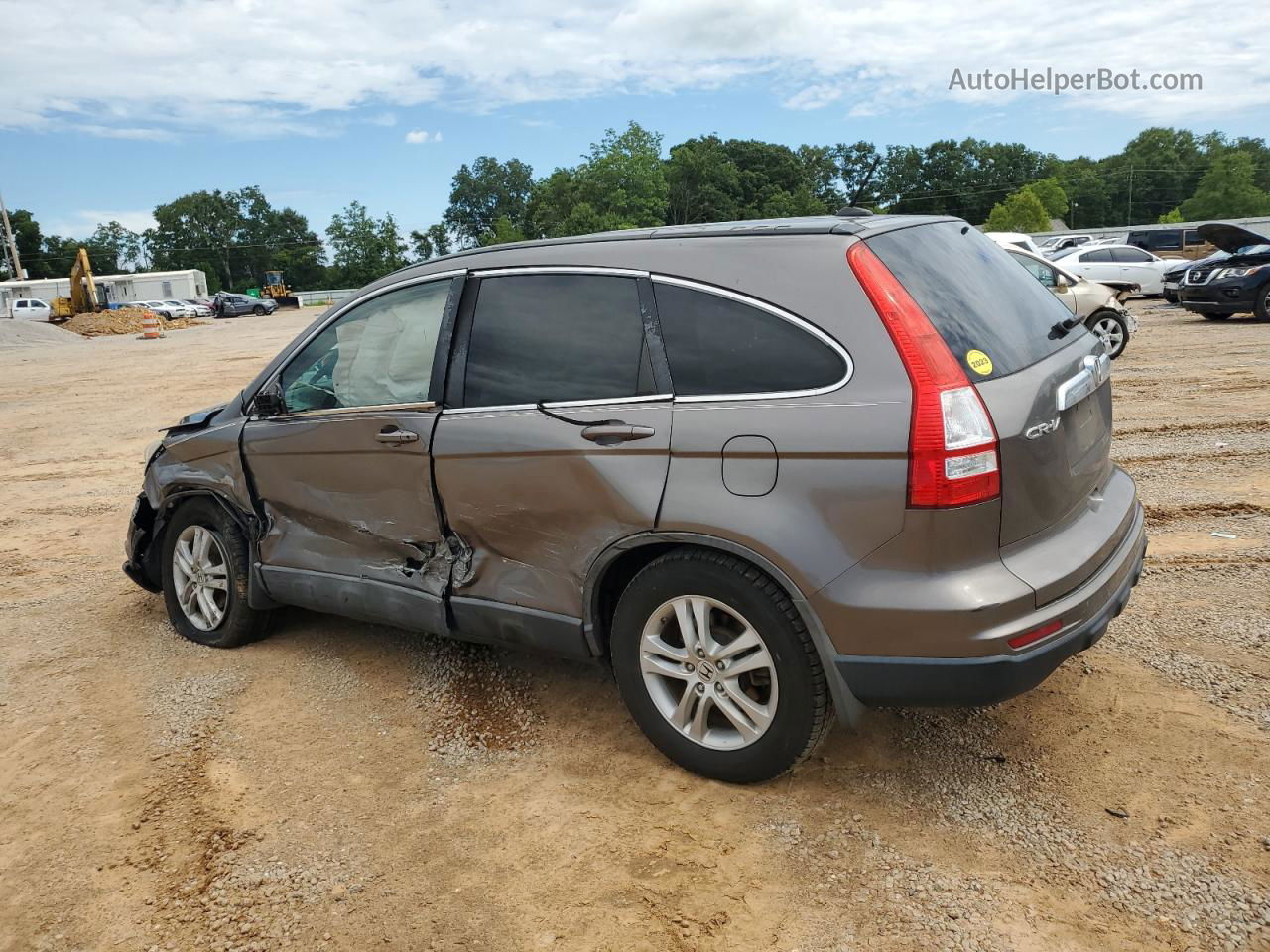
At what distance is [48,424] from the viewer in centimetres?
1384

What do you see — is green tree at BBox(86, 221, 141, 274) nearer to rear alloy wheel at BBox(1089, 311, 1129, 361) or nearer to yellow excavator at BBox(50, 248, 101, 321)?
yellow excavator at BBox(50, 248, 101, 321)

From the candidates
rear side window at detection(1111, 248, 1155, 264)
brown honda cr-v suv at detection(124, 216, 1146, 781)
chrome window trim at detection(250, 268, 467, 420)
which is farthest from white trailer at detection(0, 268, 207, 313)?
brown honda cr-v suv at detection(124, 216, 1146, 781)

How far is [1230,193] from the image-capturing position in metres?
82.7

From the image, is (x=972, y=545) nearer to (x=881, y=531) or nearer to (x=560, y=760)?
(x=881, y=531)

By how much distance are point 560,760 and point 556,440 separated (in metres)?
1.19

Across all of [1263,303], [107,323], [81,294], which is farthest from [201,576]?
[81,294]

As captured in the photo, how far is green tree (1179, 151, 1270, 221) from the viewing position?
3236 inches

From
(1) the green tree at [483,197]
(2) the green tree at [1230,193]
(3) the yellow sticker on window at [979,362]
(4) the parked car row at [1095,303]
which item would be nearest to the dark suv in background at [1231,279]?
(4) the parked car row at [1095,303]

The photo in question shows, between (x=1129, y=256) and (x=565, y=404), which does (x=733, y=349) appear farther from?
(x=1129, y=256)

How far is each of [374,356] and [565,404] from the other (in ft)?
3.93

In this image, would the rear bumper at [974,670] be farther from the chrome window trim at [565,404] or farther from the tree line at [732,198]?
the tree line at [732,198]

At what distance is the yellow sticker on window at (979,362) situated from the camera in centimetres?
290

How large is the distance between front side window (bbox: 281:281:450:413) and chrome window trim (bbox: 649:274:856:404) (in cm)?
114

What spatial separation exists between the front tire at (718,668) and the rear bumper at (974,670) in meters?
0.17
